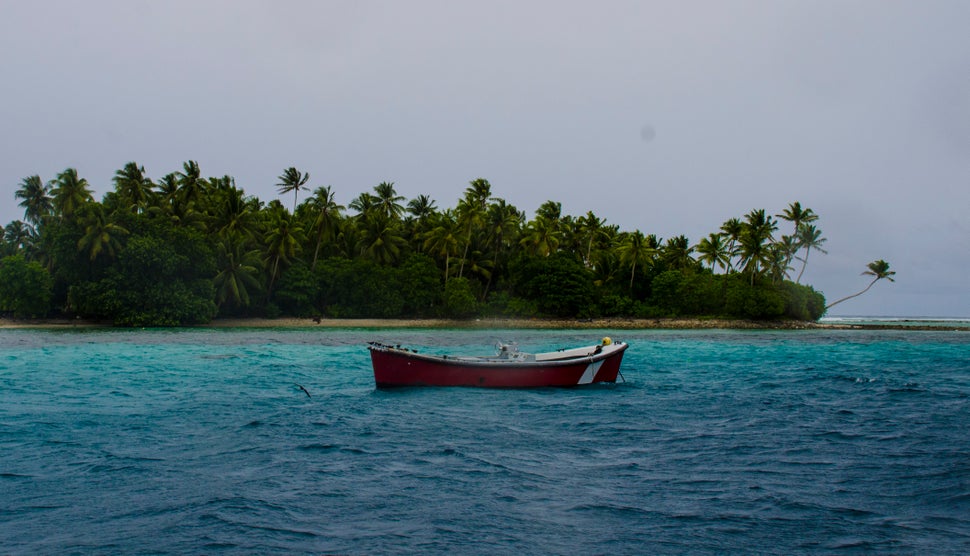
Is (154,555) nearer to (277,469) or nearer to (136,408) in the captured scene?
(277,469)

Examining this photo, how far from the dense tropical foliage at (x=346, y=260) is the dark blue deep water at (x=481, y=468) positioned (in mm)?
44432

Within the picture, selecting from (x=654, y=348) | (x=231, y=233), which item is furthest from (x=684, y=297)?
(x=231, y=233)

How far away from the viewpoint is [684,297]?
86500 millimetres

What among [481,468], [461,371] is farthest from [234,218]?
[481,468]

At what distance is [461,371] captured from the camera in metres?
20.8

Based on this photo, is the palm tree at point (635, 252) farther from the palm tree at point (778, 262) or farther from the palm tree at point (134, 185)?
the palm tree at point (134, 185)

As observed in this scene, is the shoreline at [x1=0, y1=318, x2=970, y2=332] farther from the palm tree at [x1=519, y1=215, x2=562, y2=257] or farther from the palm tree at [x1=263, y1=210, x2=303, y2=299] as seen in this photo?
the palm tree at [x1=519, y1=215, x2=562, y2=257]

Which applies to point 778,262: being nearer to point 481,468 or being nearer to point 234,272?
point 234,272

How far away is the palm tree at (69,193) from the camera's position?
226 ft

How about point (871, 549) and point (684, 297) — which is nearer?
point (871, 549)

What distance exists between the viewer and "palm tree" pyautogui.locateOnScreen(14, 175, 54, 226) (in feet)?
262

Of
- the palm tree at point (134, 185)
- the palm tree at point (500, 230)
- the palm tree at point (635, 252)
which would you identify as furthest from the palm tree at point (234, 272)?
the palm tree at point (635, 252)

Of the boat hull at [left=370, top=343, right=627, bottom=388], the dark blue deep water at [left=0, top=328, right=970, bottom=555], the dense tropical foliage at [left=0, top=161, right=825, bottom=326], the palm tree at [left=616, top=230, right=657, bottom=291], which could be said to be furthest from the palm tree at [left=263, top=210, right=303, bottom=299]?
the boat hull at [left=370, top=343, right=627, bottom=388]

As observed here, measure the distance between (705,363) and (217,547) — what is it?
29.0 meters
